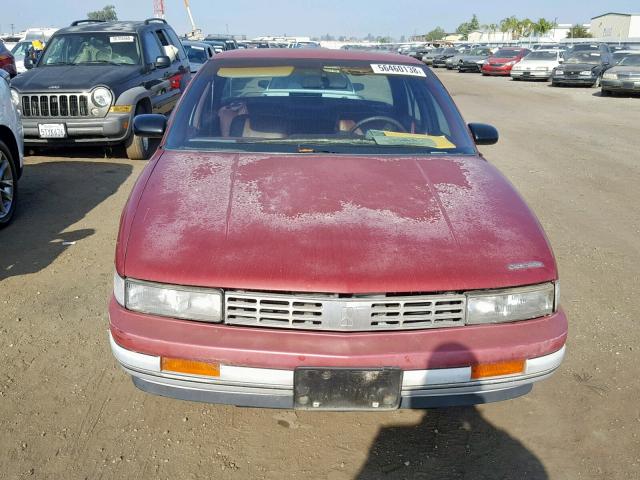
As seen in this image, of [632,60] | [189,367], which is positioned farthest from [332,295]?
[632,60]

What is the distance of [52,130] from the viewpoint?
26.7ft

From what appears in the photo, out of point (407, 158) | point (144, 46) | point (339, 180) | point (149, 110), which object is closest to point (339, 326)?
point (339, 180)

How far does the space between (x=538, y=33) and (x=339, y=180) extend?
100m

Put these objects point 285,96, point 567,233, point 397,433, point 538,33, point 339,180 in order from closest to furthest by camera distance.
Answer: point 397,433
point 339,180
point 285,96
point 567,233
point 538,33

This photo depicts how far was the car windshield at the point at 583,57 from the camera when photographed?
25070mm

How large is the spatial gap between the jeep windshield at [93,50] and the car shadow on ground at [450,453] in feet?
25.8

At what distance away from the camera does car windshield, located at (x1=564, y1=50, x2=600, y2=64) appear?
25070 mm

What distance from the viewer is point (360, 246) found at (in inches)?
98.3

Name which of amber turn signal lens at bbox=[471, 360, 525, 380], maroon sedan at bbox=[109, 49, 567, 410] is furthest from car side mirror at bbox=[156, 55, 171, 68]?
amber turn signal lens at bbox=[471, 360, 525, 380]

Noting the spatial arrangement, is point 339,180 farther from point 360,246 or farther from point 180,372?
point 180,372

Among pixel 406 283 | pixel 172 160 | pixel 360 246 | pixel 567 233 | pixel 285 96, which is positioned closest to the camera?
pixel 406 283

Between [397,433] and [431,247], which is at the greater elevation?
[431,247]

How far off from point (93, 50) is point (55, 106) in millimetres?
1629

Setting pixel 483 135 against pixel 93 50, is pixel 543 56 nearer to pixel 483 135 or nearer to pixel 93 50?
pixel 93 50
